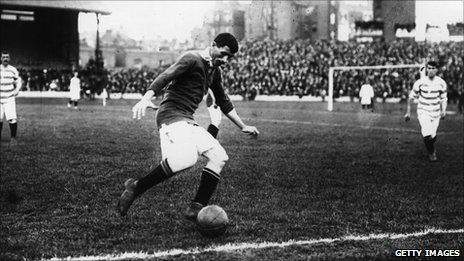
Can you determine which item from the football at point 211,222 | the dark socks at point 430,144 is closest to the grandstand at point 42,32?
the dark socks at point 430,144

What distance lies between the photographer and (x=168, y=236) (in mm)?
5523

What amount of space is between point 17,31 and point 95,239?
1441 inches

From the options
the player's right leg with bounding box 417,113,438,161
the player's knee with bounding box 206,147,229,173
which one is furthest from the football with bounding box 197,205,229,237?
the player's right leg with bounding box 417,113,438,161

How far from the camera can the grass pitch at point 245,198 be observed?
5.28 m

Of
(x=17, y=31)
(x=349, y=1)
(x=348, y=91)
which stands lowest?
(x=348, y=91)

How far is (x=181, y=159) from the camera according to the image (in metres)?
5.56

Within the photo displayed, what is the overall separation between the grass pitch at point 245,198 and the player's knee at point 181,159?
25.6 inches

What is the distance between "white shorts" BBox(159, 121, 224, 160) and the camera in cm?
560

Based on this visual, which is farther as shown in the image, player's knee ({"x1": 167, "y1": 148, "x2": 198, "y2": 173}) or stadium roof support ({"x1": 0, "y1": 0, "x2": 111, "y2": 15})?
stadium roof support ({"x1": 0, "y1": 0, "x2": 111, "y2": 15})

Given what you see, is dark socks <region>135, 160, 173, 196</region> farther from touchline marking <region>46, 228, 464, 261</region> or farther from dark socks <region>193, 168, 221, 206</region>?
touchline marking <region>46, 228, 464, 261</region>

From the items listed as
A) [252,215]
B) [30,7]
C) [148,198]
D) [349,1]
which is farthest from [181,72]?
[349,1]

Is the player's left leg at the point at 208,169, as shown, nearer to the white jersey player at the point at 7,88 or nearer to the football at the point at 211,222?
the football at the point at 211,222

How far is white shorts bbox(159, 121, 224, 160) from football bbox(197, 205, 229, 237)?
0.62 m

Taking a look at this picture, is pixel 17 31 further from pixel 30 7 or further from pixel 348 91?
pixel 348 91
